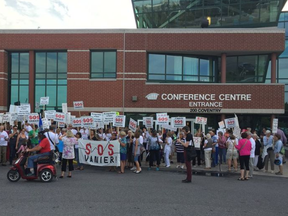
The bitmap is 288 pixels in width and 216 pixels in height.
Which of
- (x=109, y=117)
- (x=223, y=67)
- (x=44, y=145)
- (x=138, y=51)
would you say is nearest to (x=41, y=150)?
(x=44, y=145)

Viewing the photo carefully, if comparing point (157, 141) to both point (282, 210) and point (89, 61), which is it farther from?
point (89, 61)

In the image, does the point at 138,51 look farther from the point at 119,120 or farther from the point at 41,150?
the point at 41,150

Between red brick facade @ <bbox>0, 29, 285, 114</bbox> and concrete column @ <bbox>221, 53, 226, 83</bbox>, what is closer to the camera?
red brick facade @ <bbox>0, 29, 285, 114</bbox>

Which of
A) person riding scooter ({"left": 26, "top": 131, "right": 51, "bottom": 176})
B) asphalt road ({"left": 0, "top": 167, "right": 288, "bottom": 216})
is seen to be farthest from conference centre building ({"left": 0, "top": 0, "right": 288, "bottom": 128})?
person riding scooter ({"left": 26, "top": 131, "right": 51, "bottom": 176})

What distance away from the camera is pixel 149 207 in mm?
7074

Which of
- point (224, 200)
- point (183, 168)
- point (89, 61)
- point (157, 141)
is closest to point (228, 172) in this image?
point (183, 168)

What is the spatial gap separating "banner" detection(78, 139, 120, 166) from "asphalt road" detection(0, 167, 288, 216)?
1458mm

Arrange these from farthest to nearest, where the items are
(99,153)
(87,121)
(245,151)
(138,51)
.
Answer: (138,51) → (87,121) → (99,153) → (245,151)

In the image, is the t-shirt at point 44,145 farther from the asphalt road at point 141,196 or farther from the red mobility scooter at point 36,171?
the asphalt road at point 141,196

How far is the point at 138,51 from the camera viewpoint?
27391mm

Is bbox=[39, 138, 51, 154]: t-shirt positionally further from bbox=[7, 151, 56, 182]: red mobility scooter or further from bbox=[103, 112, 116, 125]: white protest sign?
bbox=[103, 112, 116, 125]: white protest sign

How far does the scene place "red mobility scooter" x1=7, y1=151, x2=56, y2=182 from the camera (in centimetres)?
1003

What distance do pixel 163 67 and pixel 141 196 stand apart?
21041mm

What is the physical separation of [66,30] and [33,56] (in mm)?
3919
